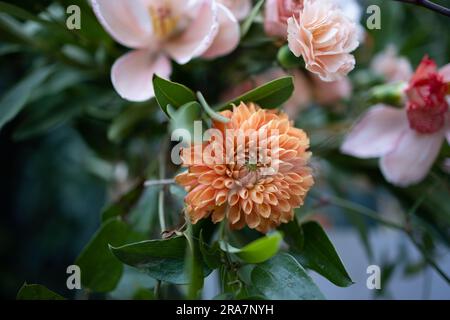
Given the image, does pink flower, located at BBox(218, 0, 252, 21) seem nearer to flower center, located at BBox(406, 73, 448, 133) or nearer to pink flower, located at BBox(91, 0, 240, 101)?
pink flower, located at BBox(91, 0, 240, 101)

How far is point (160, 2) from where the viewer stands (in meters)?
0.40

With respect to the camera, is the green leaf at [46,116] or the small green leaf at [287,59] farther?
the green leaf at [46,116]

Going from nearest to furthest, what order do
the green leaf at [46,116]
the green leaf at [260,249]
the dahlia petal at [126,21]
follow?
1. the green leaf at [260,249]
2. the dahlia petal at [126,21]
3. the green leaf at [46,116]

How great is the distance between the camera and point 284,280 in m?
0.29

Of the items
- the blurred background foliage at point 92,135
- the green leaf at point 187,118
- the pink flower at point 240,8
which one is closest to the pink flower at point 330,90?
the blurred background foliage at point 92,135

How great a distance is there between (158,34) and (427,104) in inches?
8.3

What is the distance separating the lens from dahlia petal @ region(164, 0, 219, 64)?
0.34m

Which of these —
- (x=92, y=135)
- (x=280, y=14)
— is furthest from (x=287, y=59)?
(x=92, y=135)

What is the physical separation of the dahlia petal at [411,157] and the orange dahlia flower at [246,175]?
143 mm

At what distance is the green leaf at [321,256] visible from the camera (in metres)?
0.31

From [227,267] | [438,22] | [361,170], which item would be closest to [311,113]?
[361,170]

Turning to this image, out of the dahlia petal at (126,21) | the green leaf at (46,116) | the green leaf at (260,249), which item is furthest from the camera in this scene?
the green leaf at (46,116)

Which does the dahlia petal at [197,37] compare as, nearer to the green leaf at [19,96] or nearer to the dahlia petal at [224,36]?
the dahlia petal at [224,36]

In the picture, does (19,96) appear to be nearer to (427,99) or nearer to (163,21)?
(163,21)
